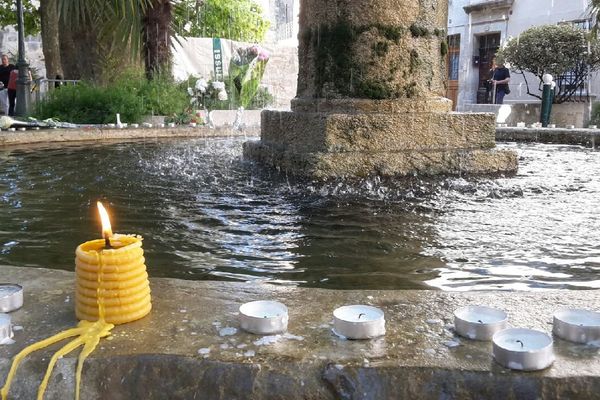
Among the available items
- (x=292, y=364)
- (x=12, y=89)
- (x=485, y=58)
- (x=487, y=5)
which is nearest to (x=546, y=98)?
(x=487, y=5)

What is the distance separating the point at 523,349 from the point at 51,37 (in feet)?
51.7

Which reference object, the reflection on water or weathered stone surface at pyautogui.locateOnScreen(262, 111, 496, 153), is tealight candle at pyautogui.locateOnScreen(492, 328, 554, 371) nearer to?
the reflection on water

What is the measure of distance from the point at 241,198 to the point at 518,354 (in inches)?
129

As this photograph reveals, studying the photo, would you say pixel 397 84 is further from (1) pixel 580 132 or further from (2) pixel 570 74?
(2) pixel 570 74

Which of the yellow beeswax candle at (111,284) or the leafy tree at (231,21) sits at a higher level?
the leafy tree at (231,21)

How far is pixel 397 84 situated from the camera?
16.6 ft

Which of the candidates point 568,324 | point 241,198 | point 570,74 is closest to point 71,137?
point 241,198

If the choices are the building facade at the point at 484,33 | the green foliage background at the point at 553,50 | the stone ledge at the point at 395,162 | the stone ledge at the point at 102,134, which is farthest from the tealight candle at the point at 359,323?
the building facade at the point at 484,33

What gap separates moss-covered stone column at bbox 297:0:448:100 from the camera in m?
4.98

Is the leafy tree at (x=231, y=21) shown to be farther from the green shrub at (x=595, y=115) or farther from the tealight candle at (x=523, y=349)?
the tealight candle at (x=523, y=349)

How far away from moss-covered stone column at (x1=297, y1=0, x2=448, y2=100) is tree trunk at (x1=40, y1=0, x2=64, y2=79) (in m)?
11.5

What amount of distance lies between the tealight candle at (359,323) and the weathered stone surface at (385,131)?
325cm

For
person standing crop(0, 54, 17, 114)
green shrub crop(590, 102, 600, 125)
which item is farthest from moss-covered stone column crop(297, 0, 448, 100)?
person standing crop(0, 54, 17, 114)

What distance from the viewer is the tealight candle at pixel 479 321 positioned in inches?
59.9
